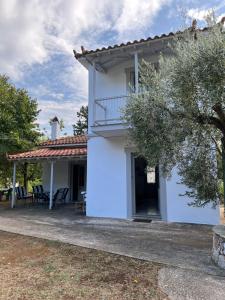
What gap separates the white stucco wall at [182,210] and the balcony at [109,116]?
279cm

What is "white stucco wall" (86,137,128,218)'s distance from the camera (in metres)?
10.3

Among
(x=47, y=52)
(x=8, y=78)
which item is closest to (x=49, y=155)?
(x=47, y=52)

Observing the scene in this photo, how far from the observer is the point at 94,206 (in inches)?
421

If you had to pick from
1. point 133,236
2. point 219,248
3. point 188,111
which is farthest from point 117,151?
point 219,248

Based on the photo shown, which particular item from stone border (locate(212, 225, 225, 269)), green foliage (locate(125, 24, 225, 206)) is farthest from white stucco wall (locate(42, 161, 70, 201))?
stone border (locate(212, 225, 225, 269))

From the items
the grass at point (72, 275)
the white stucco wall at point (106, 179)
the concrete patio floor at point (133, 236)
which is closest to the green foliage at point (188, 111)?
the concrete patio floor at point (133, 236)

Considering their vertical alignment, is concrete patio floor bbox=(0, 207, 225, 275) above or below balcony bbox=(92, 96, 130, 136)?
below

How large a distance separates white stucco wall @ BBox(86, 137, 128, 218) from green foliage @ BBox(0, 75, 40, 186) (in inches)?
321

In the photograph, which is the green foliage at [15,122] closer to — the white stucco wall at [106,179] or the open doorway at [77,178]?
the open doorway at [77,178]

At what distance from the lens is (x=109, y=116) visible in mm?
10766

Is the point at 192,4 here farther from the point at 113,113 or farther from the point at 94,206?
the point at 94,206

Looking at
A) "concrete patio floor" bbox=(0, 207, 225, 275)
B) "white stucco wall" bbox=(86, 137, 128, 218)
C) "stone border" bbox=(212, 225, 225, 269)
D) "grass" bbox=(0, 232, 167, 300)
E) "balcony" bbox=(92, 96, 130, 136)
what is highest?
"balcony" bbox=(92, 96, 130, 136)

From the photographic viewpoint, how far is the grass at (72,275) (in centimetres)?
378

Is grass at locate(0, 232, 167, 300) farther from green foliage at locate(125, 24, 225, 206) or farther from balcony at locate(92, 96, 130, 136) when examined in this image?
balcony at locate(92, 96, 130, 136)
